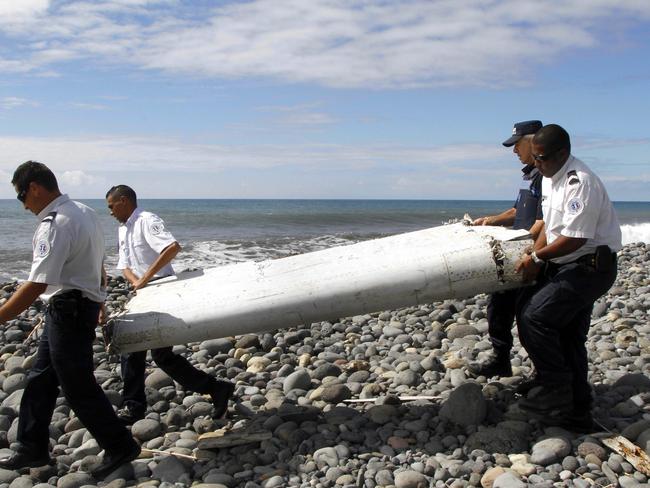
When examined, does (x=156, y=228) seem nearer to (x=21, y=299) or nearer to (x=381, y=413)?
(x=21, y=299)

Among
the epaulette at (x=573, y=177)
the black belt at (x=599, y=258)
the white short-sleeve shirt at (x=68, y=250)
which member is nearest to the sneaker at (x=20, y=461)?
the white short-sleeve shirt at (x=68, y=250)

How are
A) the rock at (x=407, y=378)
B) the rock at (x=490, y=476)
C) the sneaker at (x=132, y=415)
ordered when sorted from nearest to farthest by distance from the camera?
the rock at (x=490, y=476)
the sneaker at (x=132, y=415)
the rock at (x=407, y=378)

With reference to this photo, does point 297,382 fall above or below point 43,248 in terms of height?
below

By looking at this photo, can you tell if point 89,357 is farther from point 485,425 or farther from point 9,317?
point 485,425

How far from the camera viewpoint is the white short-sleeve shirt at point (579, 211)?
12.8 feet

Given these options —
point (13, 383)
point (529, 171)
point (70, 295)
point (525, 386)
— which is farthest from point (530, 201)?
point (13, 383)

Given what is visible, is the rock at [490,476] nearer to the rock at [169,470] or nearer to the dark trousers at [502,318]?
the dark trousers at [502,318]

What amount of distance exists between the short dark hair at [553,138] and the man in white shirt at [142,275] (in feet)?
8.77

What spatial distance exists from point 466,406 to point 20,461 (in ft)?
9.92

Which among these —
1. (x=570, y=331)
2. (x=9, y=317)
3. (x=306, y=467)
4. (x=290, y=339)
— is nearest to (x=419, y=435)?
(x=306, y=467)

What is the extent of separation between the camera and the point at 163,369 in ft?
16.2

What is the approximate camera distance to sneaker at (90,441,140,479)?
418 centimetres

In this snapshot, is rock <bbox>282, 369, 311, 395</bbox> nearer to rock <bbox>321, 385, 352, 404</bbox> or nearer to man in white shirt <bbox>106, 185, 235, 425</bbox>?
rock <bbox>321, 385, 352, 404</bbox>

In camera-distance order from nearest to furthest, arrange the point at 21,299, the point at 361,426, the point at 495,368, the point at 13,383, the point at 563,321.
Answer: the point at 21,299 < the point at 563,321 < the point at 361,426 < the point at 495,368 < the point at 13,383
